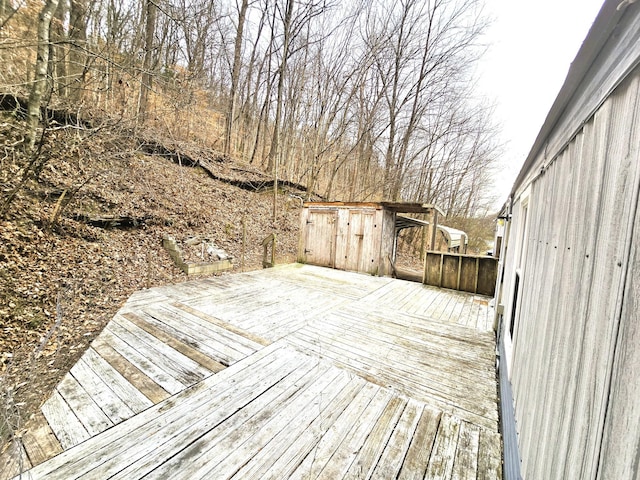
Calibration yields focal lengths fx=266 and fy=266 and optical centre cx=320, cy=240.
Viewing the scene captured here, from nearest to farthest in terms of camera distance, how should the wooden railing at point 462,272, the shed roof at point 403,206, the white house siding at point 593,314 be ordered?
the white house siding at point 593,314 → the wooden railing at point 462,272 → the shed roof at point 403,206

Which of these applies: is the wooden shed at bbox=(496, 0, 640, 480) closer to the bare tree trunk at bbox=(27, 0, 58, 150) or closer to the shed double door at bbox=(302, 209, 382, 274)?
the shed double door at bbox=(302, 209, 382, 274)

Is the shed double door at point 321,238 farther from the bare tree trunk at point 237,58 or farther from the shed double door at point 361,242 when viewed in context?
the bare tree trunk at point 237,58

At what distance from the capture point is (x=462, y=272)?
6352 mm

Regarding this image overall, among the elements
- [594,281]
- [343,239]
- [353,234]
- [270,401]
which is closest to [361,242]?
[353,234]

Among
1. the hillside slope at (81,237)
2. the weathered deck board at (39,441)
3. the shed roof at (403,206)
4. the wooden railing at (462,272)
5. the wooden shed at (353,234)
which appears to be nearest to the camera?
the weathered deck board at (39,441)

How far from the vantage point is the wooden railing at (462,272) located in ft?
20.0

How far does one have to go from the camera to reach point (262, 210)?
42.2 feet

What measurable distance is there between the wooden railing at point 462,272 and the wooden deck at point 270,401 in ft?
7.47

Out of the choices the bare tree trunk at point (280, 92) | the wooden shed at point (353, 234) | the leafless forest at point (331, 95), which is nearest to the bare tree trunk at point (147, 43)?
the leafless forest at point (331, 95)

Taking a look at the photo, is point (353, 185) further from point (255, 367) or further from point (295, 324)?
point (255, 367)

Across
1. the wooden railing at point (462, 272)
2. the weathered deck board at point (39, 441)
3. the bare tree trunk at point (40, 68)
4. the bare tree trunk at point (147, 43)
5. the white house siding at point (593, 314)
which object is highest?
the bare tree trunk at point (147, 43)

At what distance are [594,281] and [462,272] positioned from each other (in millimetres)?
6188

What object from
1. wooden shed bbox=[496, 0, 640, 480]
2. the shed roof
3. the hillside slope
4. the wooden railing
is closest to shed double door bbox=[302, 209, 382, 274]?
the shed roof

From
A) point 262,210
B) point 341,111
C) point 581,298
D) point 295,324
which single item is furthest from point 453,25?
point 581,298
